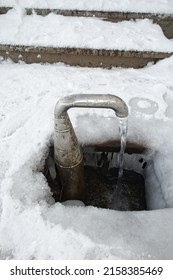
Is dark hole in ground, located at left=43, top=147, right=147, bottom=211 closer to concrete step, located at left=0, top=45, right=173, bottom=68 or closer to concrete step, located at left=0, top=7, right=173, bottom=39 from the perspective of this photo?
concrete step, located at left=0, top=45, right=173, bottom=68

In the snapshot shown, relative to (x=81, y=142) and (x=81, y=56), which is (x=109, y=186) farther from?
(x=81, y=56)

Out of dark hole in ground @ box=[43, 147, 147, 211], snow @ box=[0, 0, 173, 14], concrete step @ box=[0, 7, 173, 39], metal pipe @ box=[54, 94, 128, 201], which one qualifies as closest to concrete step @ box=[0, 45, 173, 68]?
concrete step @ box=[0, 7, 173, 39]

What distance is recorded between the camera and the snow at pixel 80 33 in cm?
260

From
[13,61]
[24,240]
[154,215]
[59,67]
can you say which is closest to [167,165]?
[154,215]

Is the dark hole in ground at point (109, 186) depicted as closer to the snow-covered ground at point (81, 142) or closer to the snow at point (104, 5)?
the snow-covered ground at point (81, 142)

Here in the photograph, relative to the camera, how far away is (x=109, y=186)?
222 cm

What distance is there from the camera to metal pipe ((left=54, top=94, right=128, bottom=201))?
1389mm

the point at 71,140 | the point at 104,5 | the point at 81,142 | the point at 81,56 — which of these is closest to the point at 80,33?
the point at 81,56

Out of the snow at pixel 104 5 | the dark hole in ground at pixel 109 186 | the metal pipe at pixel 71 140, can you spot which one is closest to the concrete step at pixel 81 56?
the snow at pixel 104 5

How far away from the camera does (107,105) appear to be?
4.55ft

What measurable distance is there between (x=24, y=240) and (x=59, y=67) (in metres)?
1.83

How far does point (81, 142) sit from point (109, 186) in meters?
0.54

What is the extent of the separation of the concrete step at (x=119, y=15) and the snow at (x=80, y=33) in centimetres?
4
